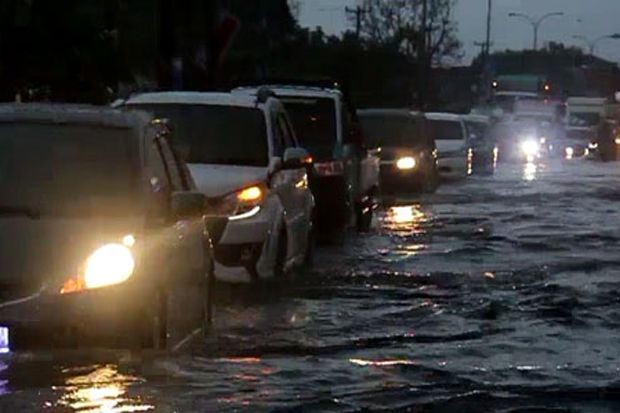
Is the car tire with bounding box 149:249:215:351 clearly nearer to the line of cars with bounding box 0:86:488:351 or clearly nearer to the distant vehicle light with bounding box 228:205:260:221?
the line of cars with bounding box 0:86:488:351

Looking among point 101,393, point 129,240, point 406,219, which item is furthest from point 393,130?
point 101,393

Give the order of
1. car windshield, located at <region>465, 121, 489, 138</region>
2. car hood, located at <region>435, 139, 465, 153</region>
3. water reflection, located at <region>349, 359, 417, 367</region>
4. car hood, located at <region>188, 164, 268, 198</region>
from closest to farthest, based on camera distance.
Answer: water reflection, located at <region>349, 359, 417, 367</region> < car hood, located at <region>188, 164, 268, 198</region> < car hood, located at <region>435, 139, 465, 153</region> < car windshield, located at <region>465, 121, 489, 138</region>

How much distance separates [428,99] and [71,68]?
67.1 metres

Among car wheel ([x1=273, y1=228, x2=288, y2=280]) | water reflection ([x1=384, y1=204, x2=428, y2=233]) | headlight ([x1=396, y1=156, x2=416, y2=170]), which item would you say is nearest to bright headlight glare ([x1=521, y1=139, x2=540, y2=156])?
headlight ([x1=396, y1=156, x2=416, y2=170])

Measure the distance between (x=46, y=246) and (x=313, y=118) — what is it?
12286 mm

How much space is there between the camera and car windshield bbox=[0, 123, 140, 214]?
35.2 feet

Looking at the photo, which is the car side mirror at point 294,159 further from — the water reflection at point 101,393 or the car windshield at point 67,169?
the water reflection at point 101,393

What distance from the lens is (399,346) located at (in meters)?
12.0

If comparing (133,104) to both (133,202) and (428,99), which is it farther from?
(428,99)

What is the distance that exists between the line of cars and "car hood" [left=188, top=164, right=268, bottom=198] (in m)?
0.02

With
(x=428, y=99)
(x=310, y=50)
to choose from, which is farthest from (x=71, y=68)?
(x=428, y=99)

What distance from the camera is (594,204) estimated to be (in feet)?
104

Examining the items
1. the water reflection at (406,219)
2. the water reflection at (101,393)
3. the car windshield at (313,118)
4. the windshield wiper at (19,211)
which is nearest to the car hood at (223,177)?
the windshield wiper at (19,211)

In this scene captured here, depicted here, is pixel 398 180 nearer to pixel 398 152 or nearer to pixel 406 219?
pixel 398 152
